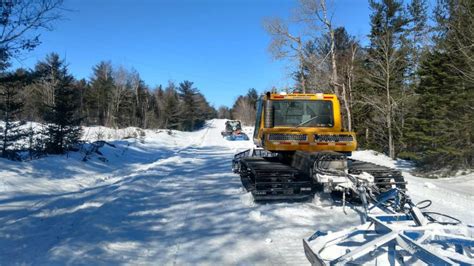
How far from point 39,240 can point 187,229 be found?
218cm

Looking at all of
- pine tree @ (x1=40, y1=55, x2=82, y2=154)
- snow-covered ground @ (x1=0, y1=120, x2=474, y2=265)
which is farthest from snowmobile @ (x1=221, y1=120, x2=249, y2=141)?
snow-covered ground @ (x1=0, y1=120, x2=474, y2=265)

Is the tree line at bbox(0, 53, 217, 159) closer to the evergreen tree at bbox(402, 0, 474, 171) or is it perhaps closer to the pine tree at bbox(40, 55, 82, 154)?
the pine tree at bbox(40, 55, 82, 154)

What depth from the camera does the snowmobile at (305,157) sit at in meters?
6.65

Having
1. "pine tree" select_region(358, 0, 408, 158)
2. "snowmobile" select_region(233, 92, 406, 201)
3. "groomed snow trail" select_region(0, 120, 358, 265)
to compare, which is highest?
"pine tree" select_region(358, 0, 408, 158)

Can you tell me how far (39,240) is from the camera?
5.20 metres

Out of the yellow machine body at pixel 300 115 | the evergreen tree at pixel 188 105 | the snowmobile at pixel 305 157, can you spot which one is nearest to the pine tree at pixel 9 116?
the snowmobile at pixel 305 157

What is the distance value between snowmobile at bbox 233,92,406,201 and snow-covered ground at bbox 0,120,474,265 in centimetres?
40

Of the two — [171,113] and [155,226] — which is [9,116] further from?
[171,113]

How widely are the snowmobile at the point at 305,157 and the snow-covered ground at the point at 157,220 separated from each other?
1.30ft

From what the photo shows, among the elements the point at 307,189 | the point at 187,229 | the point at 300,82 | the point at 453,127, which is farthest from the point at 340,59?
the point at 187,229

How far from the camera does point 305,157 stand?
7.34 meters

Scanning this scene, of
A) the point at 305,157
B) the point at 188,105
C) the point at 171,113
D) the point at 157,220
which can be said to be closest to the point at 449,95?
the point at 305,157

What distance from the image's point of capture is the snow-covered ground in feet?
15.3

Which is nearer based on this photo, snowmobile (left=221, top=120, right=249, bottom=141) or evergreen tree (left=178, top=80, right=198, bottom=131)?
snowmobile (left=221, top=120, right=249, bottom=141)
